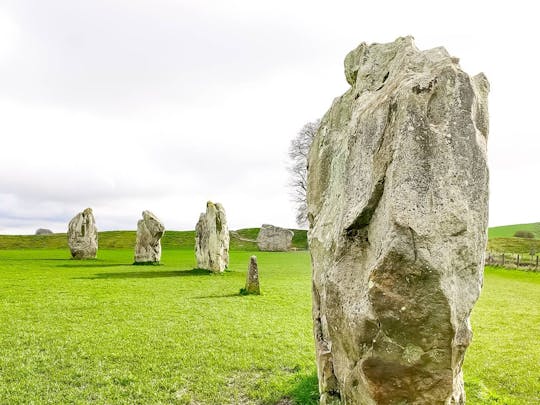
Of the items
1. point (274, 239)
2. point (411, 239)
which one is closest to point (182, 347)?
point (411, 239)

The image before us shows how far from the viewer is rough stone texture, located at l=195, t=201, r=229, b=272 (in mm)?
27688

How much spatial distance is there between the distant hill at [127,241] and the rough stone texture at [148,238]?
31.3 m

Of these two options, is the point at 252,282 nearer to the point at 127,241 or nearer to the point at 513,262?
the point at 513,262

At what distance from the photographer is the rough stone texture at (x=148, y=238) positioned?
111 feet

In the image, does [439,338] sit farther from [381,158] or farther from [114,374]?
[114,374]

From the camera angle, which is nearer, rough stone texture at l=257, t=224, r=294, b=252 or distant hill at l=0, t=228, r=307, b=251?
rough stone texture at l=257, t=224, r=294, b=252

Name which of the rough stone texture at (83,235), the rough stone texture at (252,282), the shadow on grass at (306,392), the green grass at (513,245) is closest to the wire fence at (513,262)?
the green grass at (513,245)

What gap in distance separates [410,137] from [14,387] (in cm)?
828

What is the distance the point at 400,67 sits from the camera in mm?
6648

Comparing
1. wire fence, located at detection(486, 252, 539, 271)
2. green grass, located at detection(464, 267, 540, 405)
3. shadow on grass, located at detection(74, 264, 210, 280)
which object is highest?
wire fence, located at detection(486, 252, 539, 271)

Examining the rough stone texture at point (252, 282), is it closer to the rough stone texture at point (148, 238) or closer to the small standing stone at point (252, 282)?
the small standing stone at point (252, 282)

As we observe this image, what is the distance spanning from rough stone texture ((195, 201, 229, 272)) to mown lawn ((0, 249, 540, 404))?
21.7 feet

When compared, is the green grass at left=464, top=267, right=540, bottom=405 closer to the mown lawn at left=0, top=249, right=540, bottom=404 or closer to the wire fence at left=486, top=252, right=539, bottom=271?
the mown lawn at left=0, top=249, right=540, bottom=404

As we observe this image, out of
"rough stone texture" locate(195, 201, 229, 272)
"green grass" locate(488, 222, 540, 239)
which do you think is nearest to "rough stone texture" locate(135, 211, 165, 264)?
"rough stone texture" locate(195, 201, 229, 272)
